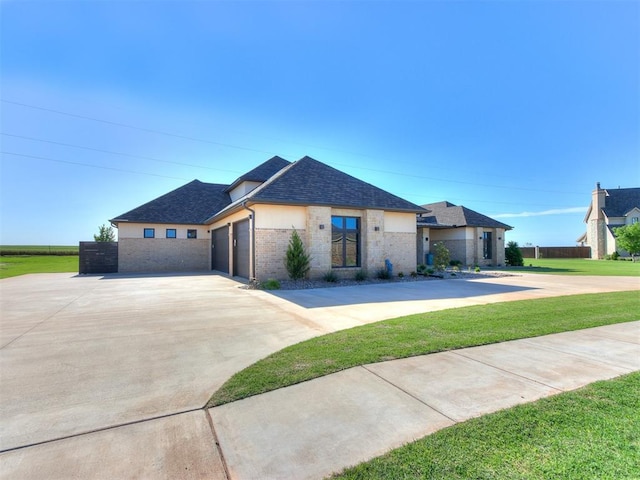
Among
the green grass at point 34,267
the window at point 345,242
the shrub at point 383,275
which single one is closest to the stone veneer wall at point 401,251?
the shrub at point 383,275

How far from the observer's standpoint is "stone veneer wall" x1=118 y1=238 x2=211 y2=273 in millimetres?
21344

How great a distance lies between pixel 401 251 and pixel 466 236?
35.5 feet

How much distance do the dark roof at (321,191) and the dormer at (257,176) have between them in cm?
493

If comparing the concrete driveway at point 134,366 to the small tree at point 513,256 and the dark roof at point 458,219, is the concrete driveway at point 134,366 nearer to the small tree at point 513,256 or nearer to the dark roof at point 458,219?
the dark roof at point 458,219

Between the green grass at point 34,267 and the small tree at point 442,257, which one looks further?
the green grass at point 34,267

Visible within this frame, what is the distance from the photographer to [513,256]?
26.1m

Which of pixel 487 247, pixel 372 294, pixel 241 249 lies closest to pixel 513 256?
pixel 487 247

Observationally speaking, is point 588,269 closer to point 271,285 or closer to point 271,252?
point 271,252

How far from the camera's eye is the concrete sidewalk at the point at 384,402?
235cm

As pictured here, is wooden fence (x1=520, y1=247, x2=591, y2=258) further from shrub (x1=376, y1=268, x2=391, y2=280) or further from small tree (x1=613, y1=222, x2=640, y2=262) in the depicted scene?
shrub (x1=376, y1=268, x2=391, y2=280)

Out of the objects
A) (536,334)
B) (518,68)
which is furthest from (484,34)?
(536,334)

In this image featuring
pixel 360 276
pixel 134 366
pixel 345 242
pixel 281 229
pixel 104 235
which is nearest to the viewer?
pixel 134 366

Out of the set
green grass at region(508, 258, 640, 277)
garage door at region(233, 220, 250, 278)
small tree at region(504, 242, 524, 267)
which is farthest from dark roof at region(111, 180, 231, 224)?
small tree at region(504, 242, 524, 267)

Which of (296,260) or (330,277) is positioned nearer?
(296,260)
